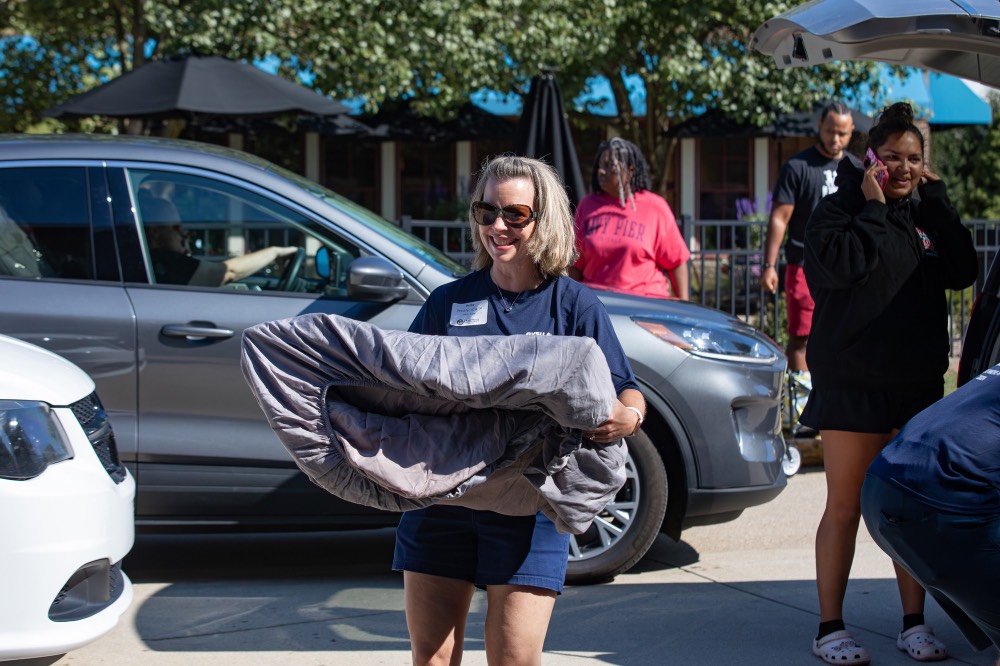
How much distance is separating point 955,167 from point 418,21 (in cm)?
1055

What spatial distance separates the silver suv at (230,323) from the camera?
4.39 meters

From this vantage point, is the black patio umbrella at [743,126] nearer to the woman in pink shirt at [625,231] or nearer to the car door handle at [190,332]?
the woman in pink shirt at [625,231]

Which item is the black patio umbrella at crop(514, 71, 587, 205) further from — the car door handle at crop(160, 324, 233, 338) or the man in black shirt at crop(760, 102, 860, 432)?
the car door handle at crop(160, 324, 233, 338)

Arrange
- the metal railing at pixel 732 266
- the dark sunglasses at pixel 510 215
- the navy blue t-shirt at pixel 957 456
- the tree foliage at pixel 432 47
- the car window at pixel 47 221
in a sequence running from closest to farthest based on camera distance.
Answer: the navy blue t-shirt at pixel 957 456, the dark sunglasses at pixel 510 215, the car window at pixel 47 221, the metal railing at pixel 732 266, the tree foliage at pixel 432 47

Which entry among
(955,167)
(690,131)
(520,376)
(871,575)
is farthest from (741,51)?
(520,376)

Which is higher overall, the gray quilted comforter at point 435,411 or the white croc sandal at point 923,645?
the gray quilted comforter at point 435,411

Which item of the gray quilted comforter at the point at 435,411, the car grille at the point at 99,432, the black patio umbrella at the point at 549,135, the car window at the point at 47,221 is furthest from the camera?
the black patio umbrella at the point at 549,135

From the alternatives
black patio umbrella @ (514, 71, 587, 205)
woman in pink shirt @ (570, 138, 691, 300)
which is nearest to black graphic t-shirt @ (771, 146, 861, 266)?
woman in pink shirt @ (570, 138, 691, 300)

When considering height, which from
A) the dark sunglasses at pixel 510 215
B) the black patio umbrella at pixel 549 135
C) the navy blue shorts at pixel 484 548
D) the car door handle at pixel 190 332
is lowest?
the navy blue shorts at pixel 484 548

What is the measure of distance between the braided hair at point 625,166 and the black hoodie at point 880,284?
199cm

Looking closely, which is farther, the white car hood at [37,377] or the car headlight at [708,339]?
the car headlight at [708,339]

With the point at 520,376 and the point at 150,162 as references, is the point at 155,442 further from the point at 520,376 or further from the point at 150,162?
the point at 520,376

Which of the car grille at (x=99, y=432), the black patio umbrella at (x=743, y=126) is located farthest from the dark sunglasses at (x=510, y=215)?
the black patio umbrella at (x=743, y=126)

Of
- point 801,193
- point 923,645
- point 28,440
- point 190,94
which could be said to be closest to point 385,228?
point 28,440
